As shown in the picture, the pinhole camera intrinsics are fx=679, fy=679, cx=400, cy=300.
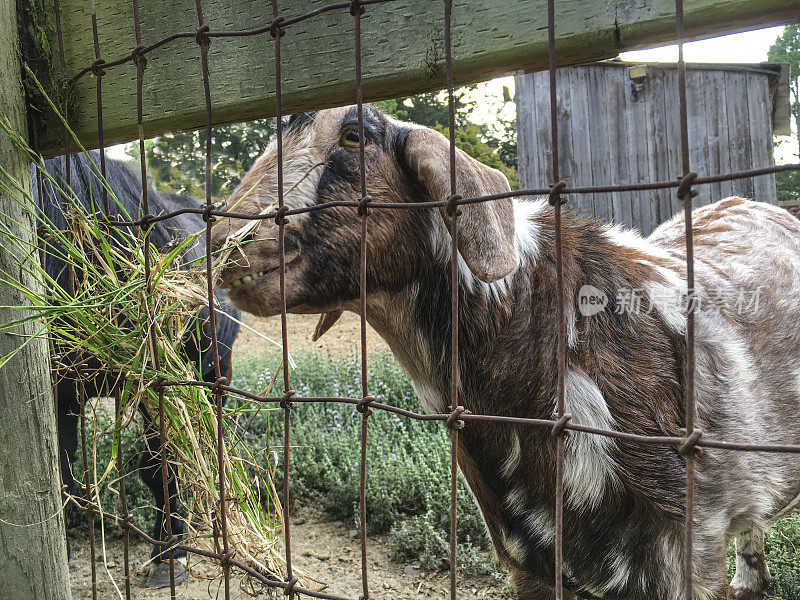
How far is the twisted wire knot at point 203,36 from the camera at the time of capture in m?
1.63

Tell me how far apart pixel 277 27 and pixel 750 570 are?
365cm

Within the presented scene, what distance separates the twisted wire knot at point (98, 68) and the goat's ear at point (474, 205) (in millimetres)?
887

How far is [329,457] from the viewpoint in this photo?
5.08 metres

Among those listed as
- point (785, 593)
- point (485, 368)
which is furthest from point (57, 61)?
point (785, 593)

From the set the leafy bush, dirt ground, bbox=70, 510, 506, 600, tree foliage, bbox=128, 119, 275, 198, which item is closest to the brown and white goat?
dirt ground, bbox=70, 510, 506, 600

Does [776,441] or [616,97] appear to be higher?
[616,97]

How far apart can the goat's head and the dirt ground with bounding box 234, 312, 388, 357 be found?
858 cm

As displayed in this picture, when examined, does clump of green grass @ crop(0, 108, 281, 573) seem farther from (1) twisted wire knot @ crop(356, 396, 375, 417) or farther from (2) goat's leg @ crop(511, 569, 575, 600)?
(2) goat's leg @ crop(511, 569, 575, 600)

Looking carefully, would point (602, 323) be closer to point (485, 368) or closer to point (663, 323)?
point (663, 323)

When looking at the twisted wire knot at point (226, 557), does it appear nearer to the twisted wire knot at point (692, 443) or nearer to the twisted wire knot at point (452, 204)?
the twisted wire knot at point (452, 204)

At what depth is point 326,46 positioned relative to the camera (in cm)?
154

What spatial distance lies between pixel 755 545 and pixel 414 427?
2793 millimetres

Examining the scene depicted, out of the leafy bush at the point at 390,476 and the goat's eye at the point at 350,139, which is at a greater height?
the goat's eye at the point at 350,139

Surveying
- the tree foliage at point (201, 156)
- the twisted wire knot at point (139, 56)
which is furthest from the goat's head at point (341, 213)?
the tree foliage at point (201, 156)
